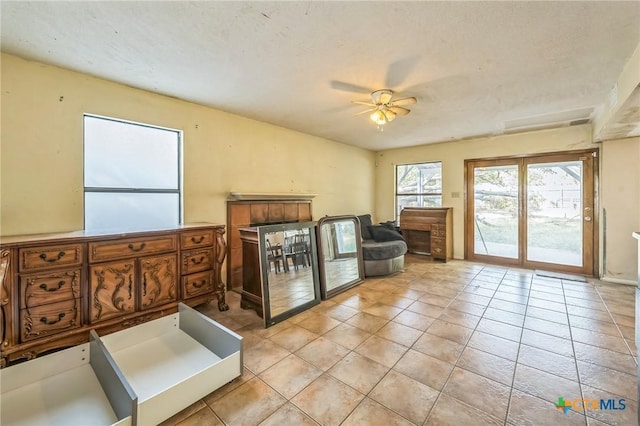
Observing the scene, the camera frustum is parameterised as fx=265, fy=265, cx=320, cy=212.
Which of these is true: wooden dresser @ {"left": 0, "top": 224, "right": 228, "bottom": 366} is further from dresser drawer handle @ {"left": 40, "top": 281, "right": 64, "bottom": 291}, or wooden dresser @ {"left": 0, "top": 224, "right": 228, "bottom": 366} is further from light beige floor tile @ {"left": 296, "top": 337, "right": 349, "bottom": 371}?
light beige floor tile @ {"left": 296, "top": 337, "right": 349, "bottom": 371}

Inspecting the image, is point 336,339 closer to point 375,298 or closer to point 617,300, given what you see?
point 375,298

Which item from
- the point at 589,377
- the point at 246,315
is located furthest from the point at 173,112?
the point at 589,377

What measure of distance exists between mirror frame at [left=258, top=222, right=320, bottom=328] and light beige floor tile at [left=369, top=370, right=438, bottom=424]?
1.28m

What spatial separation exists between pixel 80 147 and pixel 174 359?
2.28 m

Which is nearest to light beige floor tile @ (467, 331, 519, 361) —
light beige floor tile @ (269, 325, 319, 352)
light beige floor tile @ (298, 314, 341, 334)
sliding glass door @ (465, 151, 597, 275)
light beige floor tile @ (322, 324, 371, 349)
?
light beige floor tile @ (322, 324, 371, 349)

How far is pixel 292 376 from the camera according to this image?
77.0 inches

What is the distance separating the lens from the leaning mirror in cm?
353

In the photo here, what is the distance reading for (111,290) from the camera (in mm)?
2354

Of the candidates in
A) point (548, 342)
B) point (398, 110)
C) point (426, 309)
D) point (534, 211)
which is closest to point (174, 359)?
point (426, 309)

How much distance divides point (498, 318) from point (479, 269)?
7.25ft

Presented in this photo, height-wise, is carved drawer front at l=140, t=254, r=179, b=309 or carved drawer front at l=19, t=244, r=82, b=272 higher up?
carved drawer front at l=19, t=244, r=82, b=272

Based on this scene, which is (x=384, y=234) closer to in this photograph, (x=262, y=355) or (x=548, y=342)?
(x=548, y=342)

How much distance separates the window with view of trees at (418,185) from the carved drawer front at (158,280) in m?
5.24

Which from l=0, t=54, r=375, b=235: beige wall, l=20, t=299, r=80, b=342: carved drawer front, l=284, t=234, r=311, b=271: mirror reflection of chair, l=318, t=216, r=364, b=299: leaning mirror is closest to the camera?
l=20, t=299, r=80, b=342: carved drawer front
